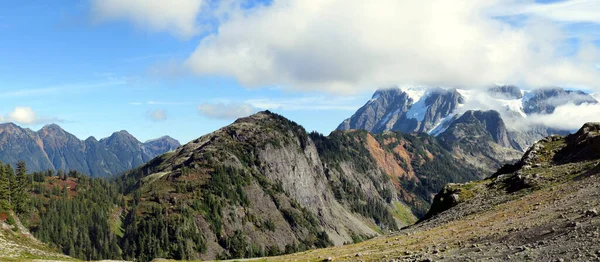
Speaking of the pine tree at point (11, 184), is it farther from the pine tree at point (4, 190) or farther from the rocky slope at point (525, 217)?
the rocky slope at point (525, 217)

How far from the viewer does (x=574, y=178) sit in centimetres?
6962

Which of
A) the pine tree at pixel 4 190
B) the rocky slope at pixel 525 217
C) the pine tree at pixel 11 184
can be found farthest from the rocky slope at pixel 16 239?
the rocky slope at pixel 525 217

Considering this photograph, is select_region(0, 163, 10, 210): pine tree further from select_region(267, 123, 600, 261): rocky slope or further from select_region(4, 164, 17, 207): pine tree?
select_region(267, 123, 600, 261): rocky slope

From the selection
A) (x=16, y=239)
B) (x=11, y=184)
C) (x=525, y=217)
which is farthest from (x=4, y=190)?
(x=525, y=217)

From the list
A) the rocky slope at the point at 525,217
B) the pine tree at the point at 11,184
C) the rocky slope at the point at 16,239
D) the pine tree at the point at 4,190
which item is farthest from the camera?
the pine tree at the point at 11,184

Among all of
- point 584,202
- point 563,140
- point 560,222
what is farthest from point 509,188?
point 560,222

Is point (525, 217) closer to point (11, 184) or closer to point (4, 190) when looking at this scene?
point (4, 190)

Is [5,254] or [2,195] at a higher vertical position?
[2,195]

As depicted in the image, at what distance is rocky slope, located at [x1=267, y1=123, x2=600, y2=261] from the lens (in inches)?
1366

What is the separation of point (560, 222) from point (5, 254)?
96.2 metres

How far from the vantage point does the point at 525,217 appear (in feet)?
172

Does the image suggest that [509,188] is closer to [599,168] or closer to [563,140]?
[599,168]

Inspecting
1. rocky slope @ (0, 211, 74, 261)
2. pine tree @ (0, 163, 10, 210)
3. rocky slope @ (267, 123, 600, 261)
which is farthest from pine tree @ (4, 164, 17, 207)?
rocky slope @ (267, 123, 600, 261)

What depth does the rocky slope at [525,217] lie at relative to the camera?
3469 centimetres
